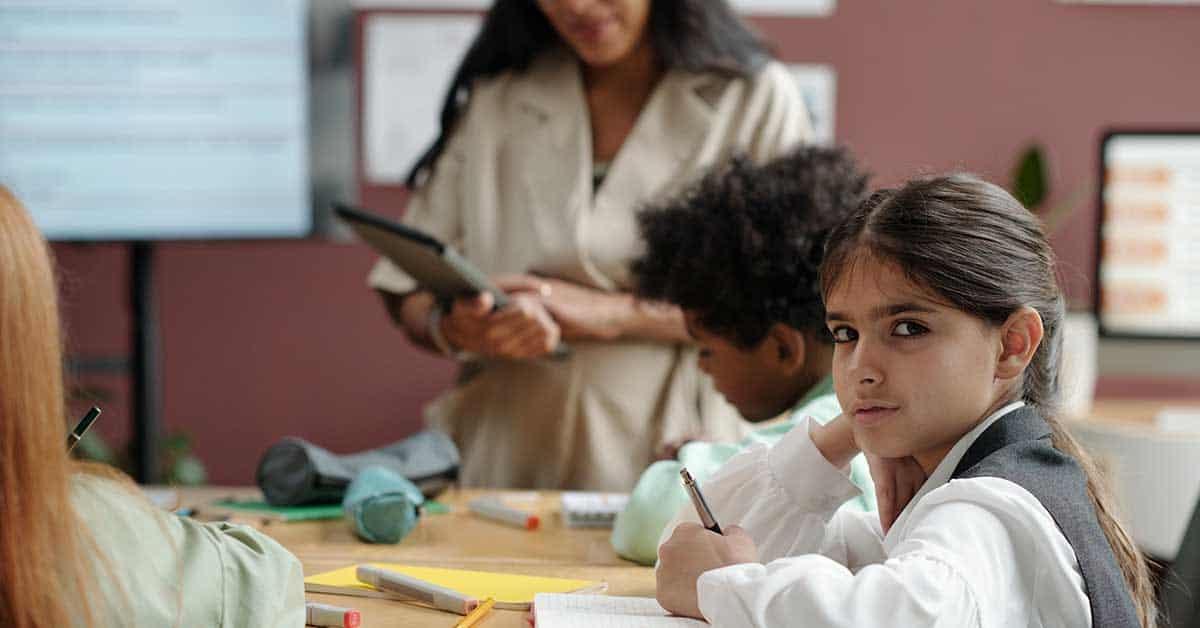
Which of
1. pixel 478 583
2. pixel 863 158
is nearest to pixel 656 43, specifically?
pixel 478 583

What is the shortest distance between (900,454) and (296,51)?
5.66 ft

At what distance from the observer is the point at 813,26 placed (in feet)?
10.9

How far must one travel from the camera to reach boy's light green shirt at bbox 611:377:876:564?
1.28 meters

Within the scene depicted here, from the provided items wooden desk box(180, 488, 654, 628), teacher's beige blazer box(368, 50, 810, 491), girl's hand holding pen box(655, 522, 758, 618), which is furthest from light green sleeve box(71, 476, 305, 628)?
teacher's beige blazer box(368, 50, 810, 491)

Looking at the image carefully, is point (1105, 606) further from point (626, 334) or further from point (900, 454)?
point (626, 334)

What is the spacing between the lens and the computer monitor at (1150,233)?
2775 millimetres

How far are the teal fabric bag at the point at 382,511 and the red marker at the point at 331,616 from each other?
0.37 m

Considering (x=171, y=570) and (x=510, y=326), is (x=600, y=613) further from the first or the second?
(x=510, y=326)

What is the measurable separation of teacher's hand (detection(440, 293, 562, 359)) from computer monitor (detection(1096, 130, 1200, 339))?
60.5 inches

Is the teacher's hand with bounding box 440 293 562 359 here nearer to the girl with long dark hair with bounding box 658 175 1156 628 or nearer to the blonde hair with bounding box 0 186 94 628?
the girl with long dark hair with bounding box 658 175 1156 628

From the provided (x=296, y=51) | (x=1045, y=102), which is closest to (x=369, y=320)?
(x=296, y=51)

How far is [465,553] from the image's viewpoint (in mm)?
1337

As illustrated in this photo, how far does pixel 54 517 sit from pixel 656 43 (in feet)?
4.80

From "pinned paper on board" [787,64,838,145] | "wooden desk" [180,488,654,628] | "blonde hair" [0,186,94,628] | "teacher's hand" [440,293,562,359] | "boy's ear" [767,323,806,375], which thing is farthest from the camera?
"pinned paper on board" [787,64,838,145]
